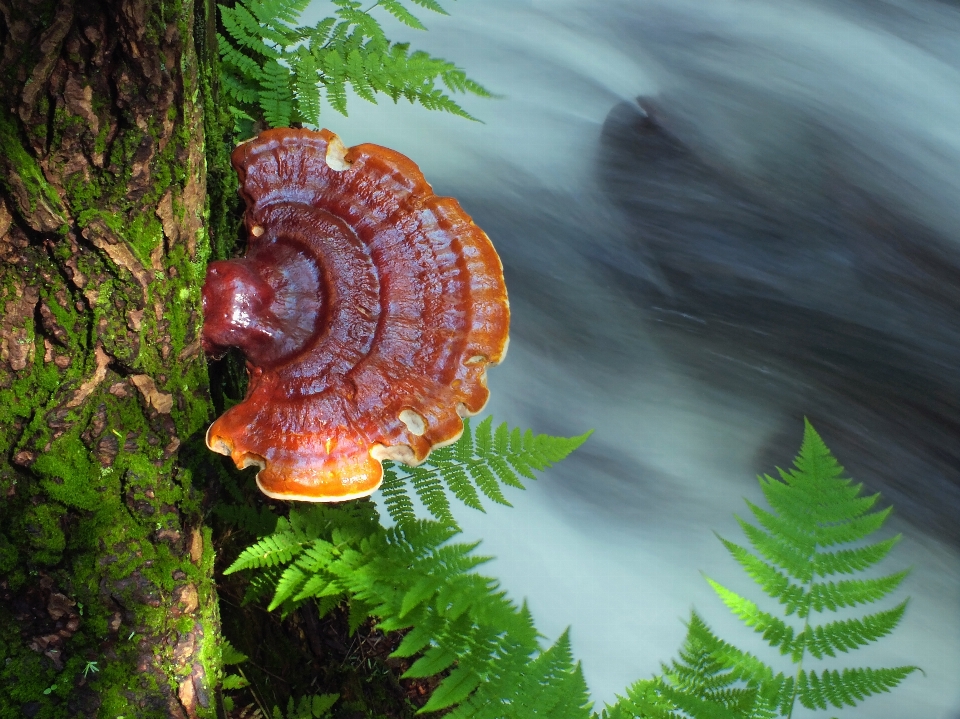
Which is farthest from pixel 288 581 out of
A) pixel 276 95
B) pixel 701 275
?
pixel 701 275

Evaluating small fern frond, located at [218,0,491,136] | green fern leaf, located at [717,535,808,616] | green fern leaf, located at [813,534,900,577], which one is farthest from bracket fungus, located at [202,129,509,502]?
green fern leaf, located at [813,534,900,577]

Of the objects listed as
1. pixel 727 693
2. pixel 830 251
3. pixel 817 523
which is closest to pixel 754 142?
pixel 830 251

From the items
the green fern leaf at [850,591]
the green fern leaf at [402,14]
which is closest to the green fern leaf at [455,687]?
the green fern leaf at [850,591]

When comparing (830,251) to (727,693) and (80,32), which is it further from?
(80,32)

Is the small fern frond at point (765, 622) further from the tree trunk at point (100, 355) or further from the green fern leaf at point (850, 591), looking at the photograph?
the tree trunk at point (100, 355)

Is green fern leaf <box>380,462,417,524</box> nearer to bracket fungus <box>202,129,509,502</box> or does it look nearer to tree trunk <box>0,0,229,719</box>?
bracket fungus <box>202,129,509,502</box>

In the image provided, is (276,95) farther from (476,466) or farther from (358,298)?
(476,466)

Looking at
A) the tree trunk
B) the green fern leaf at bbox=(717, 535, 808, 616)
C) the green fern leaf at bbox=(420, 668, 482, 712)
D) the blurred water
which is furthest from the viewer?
the blurred water
